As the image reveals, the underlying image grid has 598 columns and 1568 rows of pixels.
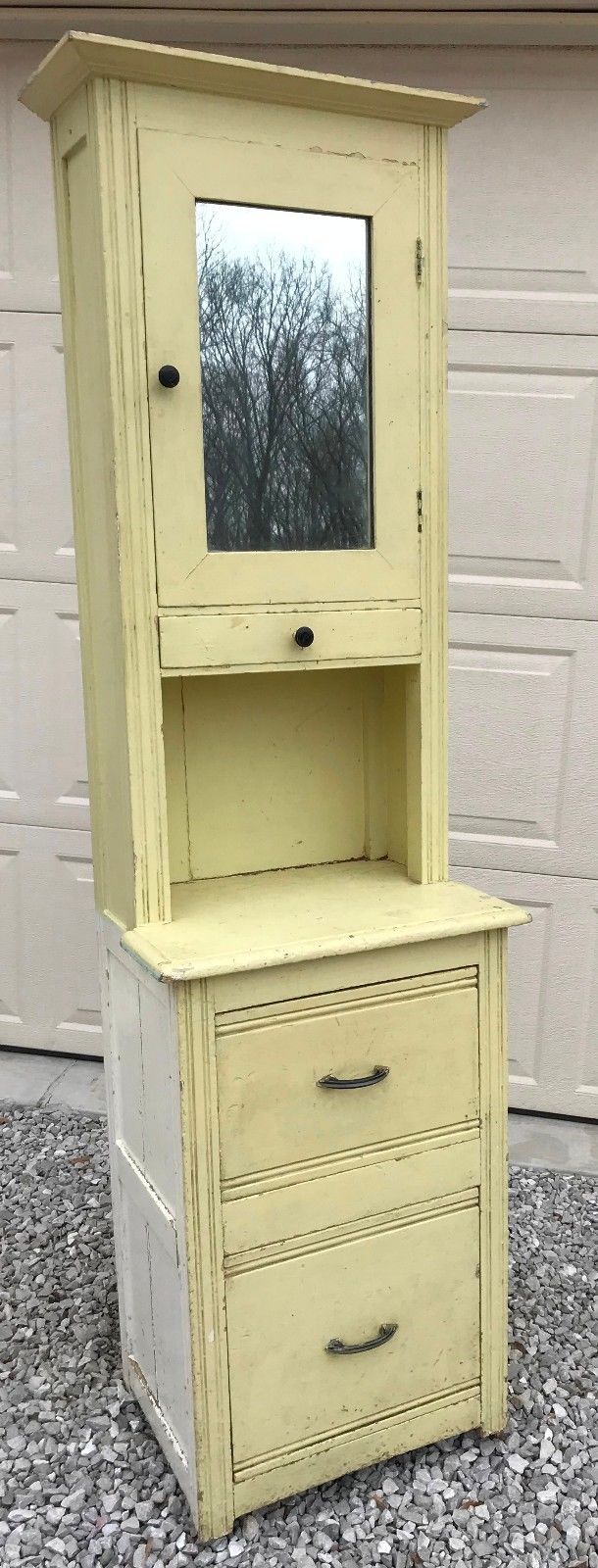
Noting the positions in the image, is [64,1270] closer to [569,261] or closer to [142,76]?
[142,76]

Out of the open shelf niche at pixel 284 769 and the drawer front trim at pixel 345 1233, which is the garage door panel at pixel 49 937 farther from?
the drawer front trim at pixel 345 1233

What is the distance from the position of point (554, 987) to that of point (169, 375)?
2.08 metres

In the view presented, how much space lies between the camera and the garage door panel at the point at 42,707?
3223mm

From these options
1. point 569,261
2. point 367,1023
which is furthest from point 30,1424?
point 569,261

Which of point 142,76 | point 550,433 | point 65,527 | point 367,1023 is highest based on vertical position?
point 142,76

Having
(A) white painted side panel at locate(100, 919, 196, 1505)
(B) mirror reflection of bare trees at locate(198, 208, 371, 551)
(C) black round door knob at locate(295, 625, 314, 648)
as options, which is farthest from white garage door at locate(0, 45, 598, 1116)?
(A) white painted side panel at locate(100, 919, 196, 1505)

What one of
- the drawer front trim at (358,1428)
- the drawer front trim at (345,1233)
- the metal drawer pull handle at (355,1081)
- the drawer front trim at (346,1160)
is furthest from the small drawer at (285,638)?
the drawer front trim at (358,1428)

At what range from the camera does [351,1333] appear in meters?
1.81

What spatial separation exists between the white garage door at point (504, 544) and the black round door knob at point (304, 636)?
1.28 m

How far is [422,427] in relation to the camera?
1845 millimetres

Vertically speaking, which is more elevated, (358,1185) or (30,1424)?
(358,1185)

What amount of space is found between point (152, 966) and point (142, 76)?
1.26 metres

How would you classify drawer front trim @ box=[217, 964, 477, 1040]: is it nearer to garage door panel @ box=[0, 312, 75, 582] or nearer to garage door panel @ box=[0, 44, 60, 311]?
garage door panel @ box=[0, 312, 75, 582]

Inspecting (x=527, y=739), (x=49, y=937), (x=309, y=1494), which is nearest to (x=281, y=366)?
(x=527, y=739)
